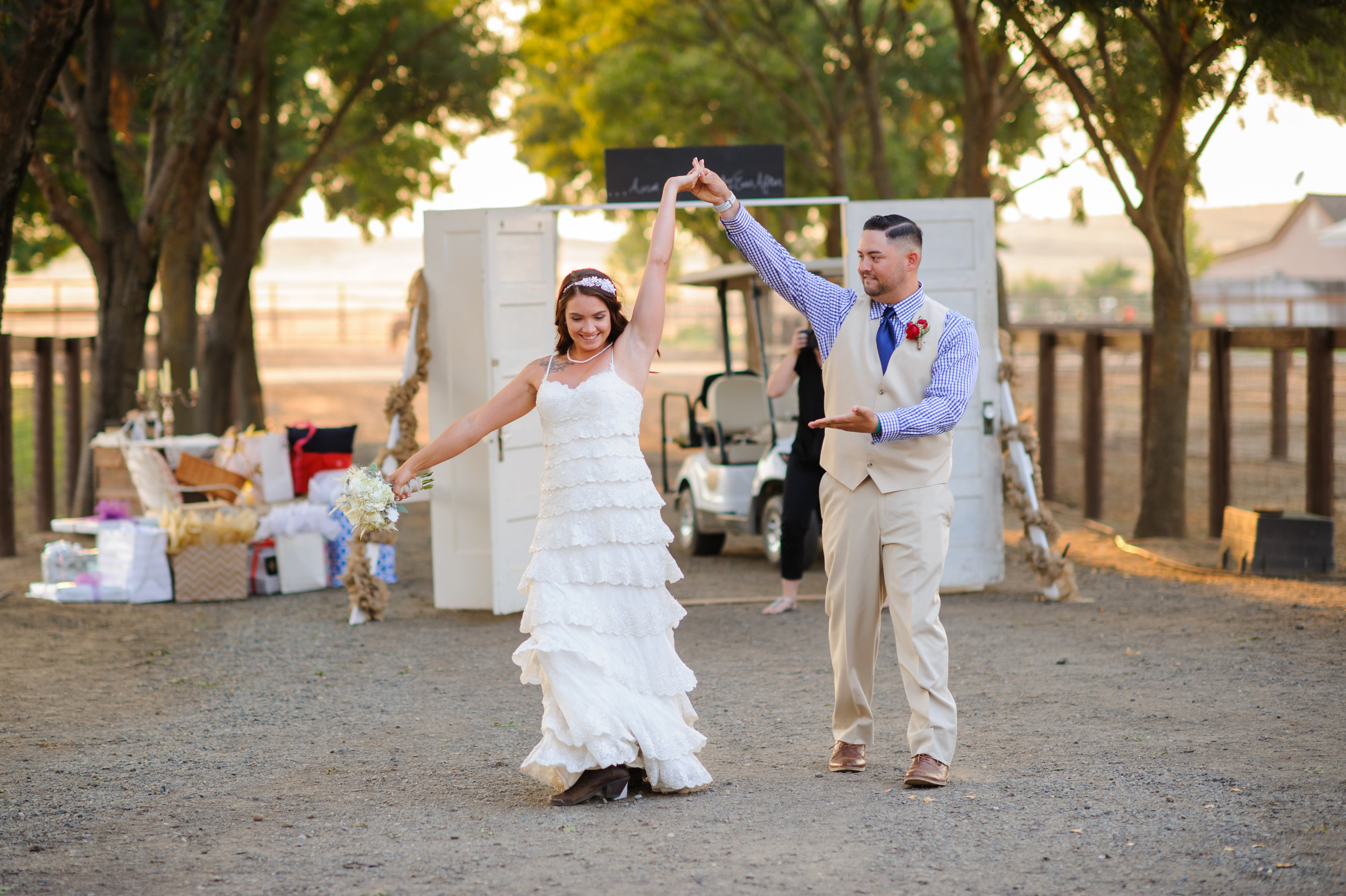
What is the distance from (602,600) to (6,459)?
30.2ft

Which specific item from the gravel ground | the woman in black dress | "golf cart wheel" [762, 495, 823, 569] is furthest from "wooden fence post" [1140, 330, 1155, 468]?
the woman in black dress

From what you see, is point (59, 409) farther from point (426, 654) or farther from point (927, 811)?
point (927, 811)

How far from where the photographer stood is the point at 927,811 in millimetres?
4805

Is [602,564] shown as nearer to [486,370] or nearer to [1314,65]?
[486,370]

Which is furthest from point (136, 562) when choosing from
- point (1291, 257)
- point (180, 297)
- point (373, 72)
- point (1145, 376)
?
point (1291, 257)

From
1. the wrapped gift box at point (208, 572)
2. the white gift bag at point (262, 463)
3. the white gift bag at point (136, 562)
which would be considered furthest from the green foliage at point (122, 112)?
the wrapped gift box at point (208, 572)

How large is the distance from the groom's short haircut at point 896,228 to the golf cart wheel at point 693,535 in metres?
6.93

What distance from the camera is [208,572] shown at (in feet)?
33.2

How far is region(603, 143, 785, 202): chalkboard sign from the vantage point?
28.3 feet

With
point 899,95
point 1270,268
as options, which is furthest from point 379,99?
point 1270,268

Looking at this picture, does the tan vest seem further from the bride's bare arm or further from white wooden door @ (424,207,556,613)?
white wooden door @ (424,207,556,613)

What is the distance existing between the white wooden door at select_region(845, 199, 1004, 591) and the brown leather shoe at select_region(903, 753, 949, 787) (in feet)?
13.4

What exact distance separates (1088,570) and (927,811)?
6.36 metres

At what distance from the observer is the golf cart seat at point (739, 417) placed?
11.7 metres
